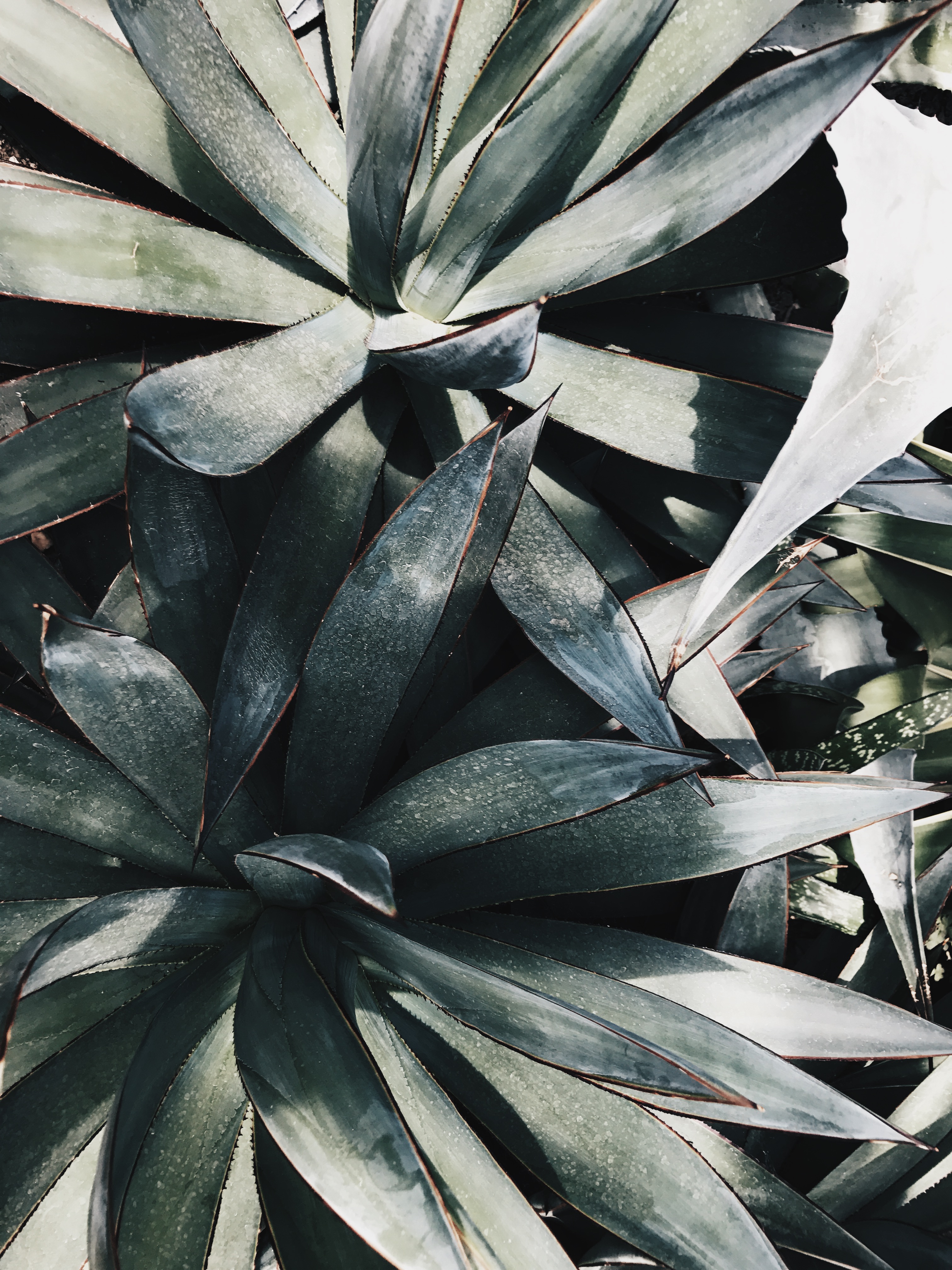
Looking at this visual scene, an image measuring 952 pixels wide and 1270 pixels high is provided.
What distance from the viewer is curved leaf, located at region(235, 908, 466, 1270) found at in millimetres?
472

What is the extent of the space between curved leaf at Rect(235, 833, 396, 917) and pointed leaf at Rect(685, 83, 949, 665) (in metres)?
0.33

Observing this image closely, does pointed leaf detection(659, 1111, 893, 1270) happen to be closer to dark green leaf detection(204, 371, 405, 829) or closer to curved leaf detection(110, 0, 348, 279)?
dark green leaf detection(204, 371, 405, 829)

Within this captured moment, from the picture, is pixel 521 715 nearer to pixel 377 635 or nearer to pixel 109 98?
pixel 377 635

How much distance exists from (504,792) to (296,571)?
0.90 feet

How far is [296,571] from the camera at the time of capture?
2.36 ft

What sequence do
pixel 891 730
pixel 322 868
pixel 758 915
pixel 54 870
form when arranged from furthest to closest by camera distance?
pixel 891 730
pixel 758 915
pixel 54 870
pixel 322 868

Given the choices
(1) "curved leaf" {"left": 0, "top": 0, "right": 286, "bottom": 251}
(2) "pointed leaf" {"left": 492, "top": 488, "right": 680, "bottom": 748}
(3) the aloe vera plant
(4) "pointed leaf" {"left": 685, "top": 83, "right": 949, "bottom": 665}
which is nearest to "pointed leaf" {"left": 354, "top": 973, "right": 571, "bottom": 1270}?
(3) the aloe vera plant

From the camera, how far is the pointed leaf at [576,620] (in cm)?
68

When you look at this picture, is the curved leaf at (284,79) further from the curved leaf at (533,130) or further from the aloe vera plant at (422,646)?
the curved leaf at (533,130)

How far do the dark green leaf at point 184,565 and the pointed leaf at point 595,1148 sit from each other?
36 cm

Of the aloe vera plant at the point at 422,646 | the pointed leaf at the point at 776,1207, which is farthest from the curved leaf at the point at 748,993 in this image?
the pointed leaf at the point at 776,1207

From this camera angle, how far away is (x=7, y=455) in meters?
0.72

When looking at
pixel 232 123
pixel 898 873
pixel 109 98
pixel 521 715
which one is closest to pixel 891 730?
pixel 898 873

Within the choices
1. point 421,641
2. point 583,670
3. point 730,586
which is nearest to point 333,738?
point 421,641
